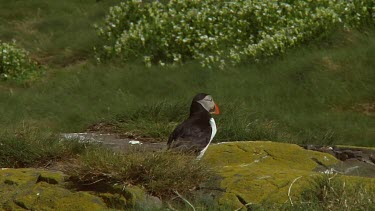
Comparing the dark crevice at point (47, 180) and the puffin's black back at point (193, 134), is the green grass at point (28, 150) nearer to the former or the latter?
the puffin's black back at point (193, 134)

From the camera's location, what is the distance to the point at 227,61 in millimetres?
17844

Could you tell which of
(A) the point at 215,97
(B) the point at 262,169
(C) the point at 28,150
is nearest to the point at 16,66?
(A) the point at 215,97

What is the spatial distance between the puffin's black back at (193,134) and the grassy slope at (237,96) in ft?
5.38

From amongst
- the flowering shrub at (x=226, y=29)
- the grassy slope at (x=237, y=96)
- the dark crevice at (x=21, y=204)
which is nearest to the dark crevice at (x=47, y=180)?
the dark crevice at (x=21, y=204)

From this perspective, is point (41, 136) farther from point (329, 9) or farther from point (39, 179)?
point (329, 9)

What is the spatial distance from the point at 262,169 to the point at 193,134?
1.10 m

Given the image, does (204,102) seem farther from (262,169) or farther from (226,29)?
(226,29)

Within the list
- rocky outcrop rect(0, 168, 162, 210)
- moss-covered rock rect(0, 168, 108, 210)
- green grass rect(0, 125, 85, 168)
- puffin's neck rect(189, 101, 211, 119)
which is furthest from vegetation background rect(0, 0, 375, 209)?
rocky outcrop rect(0, 168, 162, 210)

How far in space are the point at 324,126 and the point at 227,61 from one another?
4.26 meters

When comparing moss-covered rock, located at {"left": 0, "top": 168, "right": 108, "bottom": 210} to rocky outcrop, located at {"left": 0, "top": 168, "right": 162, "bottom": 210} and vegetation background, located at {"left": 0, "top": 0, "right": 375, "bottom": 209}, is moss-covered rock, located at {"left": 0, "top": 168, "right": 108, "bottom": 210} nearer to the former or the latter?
rocky outcrop, located at {"left": 0, "top": 168, "right": 162, "bottom": 210}

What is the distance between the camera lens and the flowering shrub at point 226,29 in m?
18.6

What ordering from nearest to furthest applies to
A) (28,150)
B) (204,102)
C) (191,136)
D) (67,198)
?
(67,198), (191,136), (28,150), (204,102)

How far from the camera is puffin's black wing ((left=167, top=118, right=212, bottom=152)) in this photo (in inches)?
352

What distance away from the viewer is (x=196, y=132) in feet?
30.3
